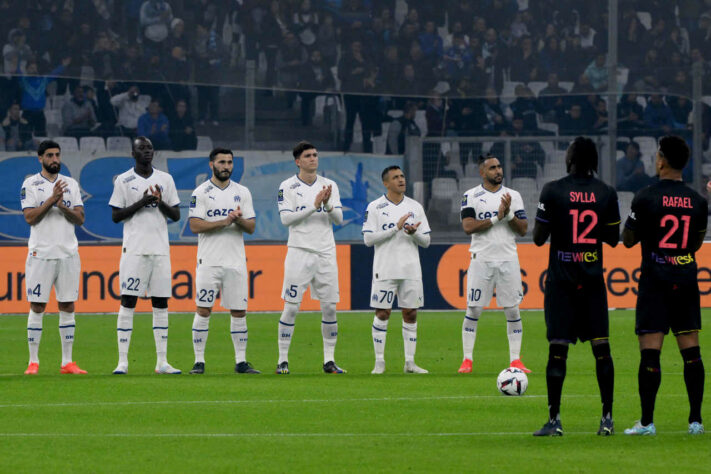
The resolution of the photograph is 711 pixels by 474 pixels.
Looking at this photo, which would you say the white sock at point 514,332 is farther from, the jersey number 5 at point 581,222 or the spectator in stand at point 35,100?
the spectator in stand at point 35,100

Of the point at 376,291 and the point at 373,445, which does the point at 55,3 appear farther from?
the point at 373,445

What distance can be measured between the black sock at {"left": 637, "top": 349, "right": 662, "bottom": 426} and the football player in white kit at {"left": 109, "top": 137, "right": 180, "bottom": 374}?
19.3 ft

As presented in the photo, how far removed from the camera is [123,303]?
1295 cm

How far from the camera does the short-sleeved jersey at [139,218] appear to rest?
12938mm

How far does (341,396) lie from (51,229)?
13.2ft

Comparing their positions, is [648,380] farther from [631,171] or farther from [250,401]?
[631,171]

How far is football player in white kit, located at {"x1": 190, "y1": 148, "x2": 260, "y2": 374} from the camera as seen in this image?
42.8ft

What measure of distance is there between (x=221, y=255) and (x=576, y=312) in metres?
5.50

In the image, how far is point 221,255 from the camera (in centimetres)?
1312

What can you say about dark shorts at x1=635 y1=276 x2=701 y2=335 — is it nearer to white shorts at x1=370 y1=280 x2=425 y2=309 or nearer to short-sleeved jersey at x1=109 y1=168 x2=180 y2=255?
white shorts at x1=370 y1=280 x2=425 y2=309

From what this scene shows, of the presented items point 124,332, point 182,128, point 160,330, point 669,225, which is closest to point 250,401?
point 160,330

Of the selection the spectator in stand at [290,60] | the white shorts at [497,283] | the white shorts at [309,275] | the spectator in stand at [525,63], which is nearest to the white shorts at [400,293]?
the white shorts at [309,275]

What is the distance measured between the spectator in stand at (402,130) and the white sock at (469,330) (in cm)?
1081

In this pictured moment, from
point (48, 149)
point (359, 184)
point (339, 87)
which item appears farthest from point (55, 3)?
point (48, 149)
